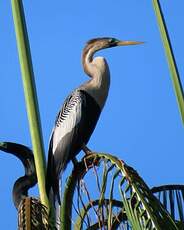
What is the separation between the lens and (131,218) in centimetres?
213

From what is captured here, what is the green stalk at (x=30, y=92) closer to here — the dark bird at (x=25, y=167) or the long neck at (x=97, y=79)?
the dark bird at (x=25, y=167)

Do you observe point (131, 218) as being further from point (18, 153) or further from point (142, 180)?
point (18, 153)

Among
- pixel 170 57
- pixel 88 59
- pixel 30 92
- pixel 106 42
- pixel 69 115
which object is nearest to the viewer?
pixel 30 92

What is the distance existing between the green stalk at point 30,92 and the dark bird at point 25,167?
19.6 inches

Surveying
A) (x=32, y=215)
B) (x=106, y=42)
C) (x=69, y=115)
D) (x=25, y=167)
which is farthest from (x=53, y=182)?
(x=106, y=42)

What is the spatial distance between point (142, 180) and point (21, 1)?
125 cm

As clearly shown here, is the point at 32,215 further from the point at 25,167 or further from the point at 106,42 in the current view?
the point at 106,42

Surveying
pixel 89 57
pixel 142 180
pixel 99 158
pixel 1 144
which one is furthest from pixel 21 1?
pixel 89 57

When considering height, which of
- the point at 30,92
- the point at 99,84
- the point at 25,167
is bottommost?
the point at 25,167

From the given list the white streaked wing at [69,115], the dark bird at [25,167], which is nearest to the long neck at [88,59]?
the white streaked wing at [69,115]

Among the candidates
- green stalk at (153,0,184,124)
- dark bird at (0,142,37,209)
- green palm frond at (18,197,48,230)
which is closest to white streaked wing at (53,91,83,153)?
dark bird at (0,142,37,209)

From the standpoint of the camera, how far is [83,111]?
4418 mm

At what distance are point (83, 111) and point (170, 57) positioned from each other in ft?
4.38

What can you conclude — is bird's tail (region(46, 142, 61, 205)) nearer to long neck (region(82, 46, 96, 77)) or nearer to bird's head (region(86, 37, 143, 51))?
long neck (region(82, 46, 96, 77))
